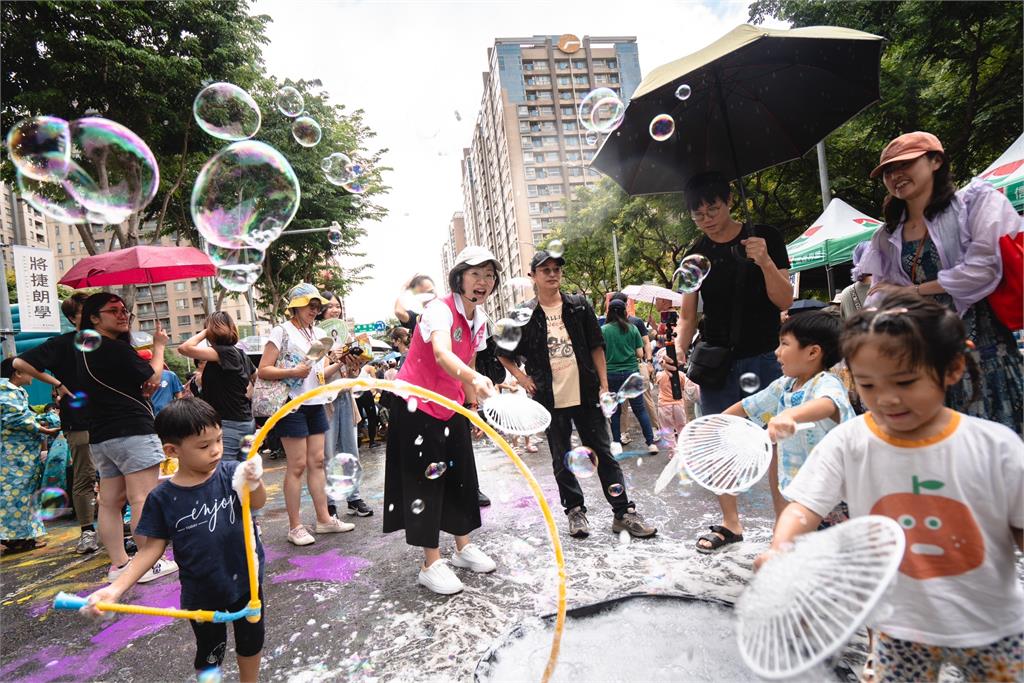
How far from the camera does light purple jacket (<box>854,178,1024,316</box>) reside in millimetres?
2379

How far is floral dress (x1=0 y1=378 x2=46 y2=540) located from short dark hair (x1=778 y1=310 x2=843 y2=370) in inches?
240

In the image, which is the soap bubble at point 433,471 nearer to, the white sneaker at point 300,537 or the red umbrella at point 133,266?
the white sneaker at point 300,537

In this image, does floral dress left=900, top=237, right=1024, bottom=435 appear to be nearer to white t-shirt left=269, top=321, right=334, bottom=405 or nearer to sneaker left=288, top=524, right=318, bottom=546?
white t-shirt left=269, top=321, right=334, bottom=405

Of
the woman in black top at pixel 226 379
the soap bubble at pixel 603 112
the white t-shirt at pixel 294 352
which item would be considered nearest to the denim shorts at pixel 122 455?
the woman in black top at pixel 226 379

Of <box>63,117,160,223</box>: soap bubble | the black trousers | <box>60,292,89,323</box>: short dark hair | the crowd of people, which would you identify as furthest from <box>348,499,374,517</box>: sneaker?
<box>63,117,160,223</box>: soap bubble

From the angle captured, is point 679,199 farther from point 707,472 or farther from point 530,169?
point 530,169

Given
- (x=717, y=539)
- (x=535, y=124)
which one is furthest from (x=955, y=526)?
(x=535, y=124)

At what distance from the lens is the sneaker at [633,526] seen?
3.53 meters

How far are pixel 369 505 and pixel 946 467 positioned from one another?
4900 millimetres

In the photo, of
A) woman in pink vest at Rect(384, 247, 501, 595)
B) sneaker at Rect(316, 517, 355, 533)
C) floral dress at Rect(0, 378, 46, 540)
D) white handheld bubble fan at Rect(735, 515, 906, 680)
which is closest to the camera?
white handheld bubble fan at Rect(735, 515, 906, 680)

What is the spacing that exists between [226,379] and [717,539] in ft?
11.9

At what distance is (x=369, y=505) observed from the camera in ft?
17.7

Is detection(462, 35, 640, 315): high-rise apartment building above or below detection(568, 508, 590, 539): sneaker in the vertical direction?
above

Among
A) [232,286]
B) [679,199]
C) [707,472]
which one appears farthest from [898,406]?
[679,199]
